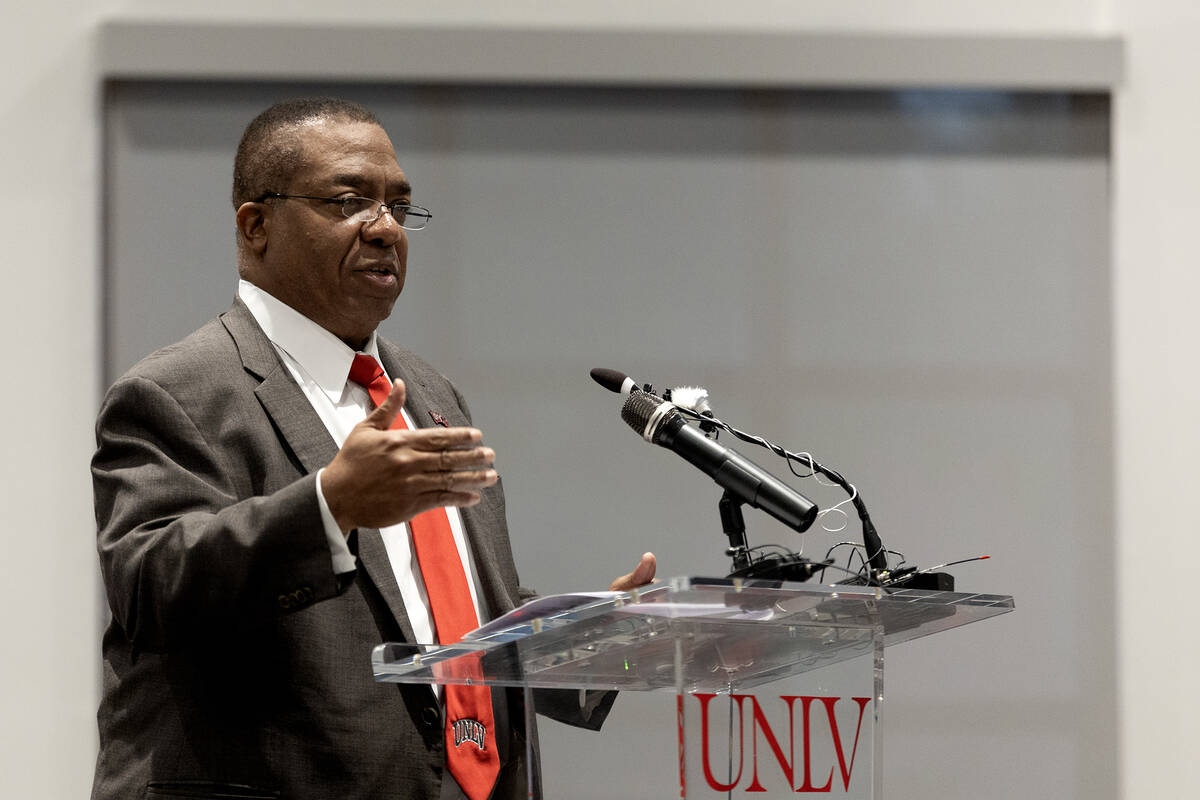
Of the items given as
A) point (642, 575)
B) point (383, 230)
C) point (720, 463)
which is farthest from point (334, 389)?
point (720, 463)

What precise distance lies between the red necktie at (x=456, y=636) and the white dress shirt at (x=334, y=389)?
0.02 m

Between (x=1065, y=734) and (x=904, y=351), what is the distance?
126cm

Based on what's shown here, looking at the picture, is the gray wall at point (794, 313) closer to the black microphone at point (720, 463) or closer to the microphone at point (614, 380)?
the microphone at point (614, 380)

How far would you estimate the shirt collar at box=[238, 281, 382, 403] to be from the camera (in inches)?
77.1

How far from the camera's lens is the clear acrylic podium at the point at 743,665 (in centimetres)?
141

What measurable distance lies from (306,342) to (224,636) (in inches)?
19.4

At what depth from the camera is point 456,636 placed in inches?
72.6

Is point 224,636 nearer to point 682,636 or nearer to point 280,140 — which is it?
point 682,636

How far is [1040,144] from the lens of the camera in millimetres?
4125

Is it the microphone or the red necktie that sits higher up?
the microphone

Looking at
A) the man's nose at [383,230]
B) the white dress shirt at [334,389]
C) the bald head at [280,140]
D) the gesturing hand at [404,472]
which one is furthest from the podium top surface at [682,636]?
the bald head at [280,140]

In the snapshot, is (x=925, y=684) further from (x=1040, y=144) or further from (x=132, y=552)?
(x=132, y=552)

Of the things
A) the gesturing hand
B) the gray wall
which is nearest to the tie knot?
the gesturing hand

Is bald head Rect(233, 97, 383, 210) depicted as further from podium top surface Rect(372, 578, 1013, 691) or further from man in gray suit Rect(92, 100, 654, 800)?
podium top surface Rect(372, 578, 1013, 691)
